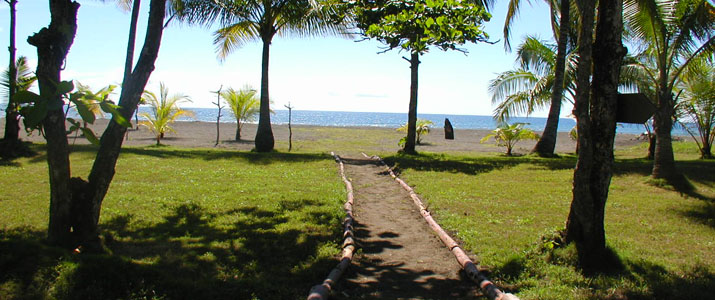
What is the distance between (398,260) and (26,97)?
4.14 meters

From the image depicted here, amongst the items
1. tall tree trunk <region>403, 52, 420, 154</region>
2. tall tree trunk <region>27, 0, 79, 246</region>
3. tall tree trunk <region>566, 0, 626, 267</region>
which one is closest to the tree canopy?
tall tree trunk <region>566, 0, 626, 267</region>

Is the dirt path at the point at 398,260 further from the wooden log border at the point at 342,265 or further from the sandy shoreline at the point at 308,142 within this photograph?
the sandy shoreline at the point at 308,142

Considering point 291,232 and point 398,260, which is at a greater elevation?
point 291,232

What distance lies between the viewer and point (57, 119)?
4.70m

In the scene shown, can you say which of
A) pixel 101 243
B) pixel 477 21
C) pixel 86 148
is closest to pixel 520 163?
pixel 477 21

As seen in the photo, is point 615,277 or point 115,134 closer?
point 615,277

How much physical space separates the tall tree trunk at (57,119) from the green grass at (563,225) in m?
4.63

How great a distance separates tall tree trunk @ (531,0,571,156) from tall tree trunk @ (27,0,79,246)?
52.2ft

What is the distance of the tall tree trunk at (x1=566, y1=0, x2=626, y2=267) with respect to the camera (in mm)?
4773

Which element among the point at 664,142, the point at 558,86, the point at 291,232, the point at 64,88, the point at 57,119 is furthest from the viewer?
the point at 558,86

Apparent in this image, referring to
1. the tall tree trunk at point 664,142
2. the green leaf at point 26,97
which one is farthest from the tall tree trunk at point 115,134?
the tall tree trunk at point 664,142

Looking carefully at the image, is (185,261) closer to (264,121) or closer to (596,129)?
(596,129)

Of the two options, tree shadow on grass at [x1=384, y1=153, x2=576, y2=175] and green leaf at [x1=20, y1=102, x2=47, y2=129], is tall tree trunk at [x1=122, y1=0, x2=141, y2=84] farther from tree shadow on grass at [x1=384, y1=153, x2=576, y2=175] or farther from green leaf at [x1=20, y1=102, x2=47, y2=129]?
tree shadow on grass at [x1=384, y1=153, x2=576, y2=175]

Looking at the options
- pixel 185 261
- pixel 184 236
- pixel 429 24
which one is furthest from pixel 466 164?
pixel 185 261
